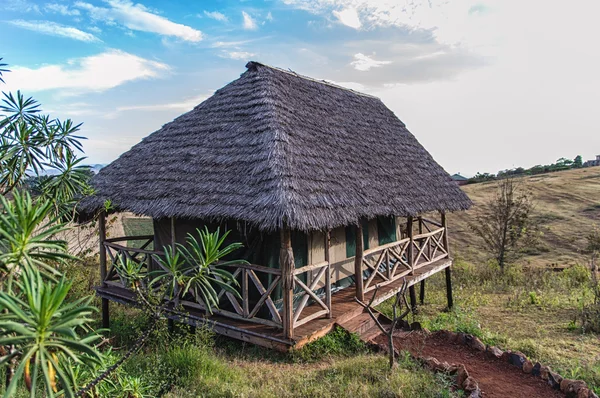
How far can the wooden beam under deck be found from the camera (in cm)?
529

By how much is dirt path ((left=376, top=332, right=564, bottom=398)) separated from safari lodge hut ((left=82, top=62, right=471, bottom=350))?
879 mm

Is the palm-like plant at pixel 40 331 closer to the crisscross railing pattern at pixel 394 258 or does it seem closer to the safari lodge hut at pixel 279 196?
the safari lodge hut at pixel 279 196

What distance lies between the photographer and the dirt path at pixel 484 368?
4652mm

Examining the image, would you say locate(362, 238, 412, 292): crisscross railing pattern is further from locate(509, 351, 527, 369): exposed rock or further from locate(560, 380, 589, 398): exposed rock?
locate(560, 380, 589, 398): exposed rock

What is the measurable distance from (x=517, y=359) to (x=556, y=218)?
722 inches

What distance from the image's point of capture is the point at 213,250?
3.15 m

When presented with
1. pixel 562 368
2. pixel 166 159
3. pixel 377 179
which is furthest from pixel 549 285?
pixel 166 159

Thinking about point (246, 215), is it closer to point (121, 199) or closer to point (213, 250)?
point (213, 250)

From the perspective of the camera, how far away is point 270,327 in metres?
5.63

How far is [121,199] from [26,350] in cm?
522

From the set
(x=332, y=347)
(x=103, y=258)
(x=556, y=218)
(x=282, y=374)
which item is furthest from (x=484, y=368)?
(x=556, y=218)

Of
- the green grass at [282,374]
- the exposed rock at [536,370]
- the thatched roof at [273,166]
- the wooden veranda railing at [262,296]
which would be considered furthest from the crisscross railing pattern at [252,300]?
the exposed rock at [536,370]

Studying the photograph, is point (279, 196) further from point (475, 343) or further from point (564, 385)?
point (564, 385)

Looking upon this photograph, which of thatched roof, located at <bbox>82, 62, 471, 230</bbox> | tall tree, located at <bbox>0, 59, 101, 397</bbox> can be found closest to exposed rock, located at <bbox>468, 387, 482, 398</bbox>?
thatched roof, located at <bbox>82, 62, 471, 230</bbox>
